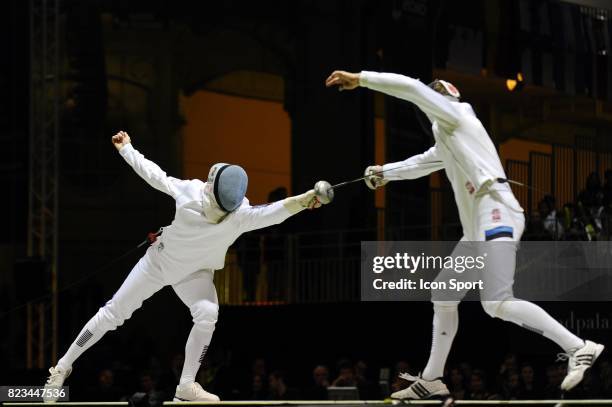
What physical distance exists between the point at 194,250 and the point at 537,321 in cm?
208

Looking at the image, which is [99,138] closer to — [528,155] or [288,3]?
[288,3]

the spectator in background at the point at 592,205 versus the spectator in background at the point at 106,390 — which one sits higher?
the spectator in background at the point at 592,205

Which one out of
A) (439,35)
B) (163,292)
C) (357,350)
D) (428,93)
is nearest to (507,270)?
(428,93)

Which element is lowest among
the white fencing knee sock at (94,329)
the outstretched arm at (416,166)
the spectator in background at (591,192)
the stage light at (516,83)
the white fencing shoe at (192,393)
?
the white fencing shoe at (192,393)

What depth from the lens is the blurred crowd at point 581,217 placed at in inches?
436

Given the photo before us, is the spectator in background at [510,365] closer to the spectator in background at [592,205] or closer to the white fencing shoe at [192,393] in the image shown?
the spectator in background at [592,205]

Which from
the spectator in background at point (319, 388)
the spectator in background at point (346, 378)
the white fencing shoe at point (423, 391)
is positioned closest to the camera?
the white fencing shoe at point (423, 391)

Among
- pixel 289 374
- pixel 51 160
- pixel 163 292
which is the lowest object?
pixel 289 374

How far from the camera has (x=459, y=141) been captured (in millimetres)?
6648

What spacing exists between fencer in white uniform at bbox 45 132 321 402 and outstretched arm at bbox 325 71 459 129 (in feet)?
2.57

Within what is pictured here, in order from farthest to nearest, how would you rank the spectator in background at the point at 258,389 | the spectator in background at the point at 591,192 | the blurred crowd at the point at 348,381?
the spectator in background at the point at 591,192 → the spectator in background at the point at 258,389 → the blurred crowd at the point at 348,381

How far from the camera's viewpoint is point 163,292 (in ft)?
46.9

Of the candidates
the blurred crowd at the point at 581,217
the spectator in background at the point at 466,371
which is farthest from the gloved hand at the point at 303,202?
the blurred crowd at the point at 581,217

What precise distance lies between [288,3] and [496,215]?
8.84 m
